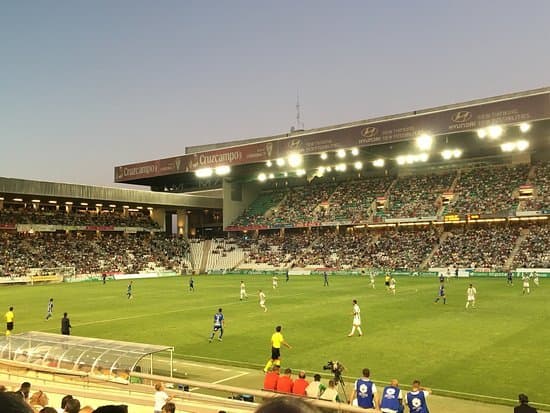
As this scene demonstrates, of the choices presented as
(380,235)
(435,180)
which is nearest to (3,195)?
(380,235)

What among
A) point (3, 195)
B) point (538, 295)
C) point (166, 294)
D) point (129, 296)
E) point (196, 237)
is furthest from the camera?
point (196, 237)

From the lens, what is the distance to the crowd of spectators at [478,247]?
6078 centimetres

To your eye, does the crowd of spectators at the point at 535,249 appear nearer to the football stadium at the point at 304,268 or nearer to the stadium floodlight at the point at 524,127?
the football stadium at the point at 304,268

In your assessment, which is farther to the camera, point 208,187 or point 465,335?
point 208,187

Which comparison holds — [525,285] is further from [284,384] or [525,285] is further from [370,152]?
[284,384]

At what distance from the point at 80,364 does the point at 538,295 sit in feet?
115

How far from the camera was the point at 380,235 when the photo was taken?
76.2 metres

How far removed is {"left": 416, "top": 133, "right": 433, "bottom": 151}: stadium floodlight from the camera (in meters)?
57.2

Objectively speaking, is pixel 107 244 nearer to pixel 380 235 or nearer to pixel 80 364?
pixel 380 235

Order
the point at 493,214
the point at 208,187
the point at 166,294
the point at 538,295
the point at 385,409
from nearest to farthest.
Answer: the point at 385,409, the point at 538,295, the point at 166,294, the point at 493,214, the point at 208,187

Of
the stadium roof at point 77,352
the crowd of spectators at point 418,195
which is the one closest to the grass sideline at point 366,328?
the stadium roof at point 77,352

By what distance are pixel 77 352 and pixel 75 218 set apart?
7094 centimetres

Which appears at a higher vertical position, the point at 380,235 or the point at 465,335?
the point at 380,235

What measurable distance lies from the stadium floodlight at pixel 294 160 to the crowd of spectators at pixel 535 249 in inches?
Answer: 1131
